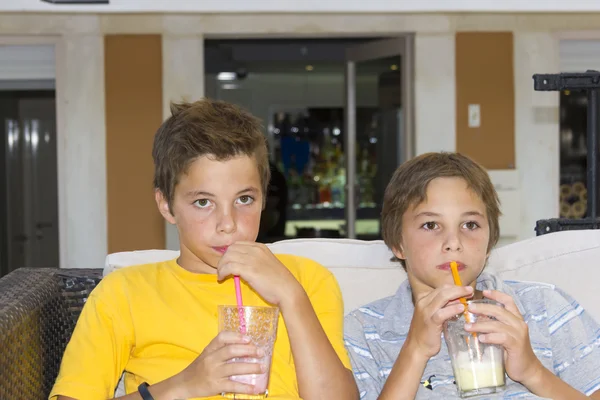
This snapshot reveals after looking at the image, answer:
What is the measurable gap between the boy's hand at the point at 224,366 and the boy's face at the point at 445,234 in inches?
17.6

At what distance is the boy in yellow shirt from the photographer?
136 centimetres

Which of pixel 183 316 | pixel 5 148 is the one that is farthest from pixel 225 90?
pixel 183 316

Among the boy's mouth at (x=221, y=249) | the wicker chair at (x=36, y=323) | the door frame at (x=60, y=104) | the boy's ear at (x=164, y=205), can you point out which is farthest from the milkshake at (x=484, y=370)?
the door frame at (x=60, y=104)

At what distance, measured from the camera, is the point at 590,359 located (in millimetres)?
1548

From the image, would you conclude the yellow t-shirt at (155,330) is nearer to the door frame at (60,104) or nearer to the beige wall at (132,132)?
the beige wall at (132,132)

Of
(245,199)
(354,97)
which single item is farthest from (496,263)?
(354,97)

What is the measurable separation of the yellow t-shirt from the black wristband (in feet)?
0.22

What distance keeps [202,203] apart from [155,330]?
0.25 m

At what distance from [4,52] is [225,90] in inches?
205

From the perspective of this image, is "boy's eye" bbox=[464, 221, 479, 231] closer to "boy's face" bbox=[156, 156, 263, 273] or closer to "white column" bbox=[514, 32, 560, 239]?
"boy's face" bbox=[156, 156, 263, 273]

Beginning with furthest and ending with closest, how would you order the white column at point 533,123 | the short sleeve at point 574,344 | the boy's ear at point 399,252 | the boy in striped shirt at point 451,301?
1. the white column at point 533,123
2. the boy's ear at point 399,252
3. the short sleeve at point 574,344
4. the boy in striped shirt at point 451,301

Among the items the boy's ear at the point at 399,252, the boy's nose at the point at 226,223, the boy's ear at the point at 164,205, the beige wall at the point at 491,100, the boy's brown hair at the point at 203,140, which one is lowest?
the boy's ear at the point at 399,252

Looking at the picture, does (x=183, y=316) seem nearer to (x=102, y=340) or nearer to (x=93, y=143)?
(x=102, y=340)

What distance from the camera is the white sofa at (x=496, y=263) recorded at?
69.3 inches
